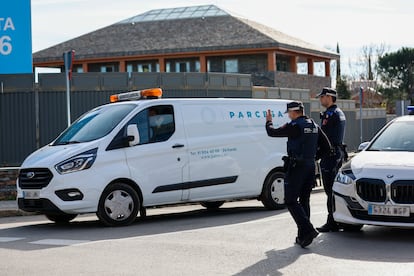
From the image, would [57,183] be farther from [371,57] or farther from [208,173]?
[371,57]

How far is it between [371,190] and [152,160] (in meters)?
3.95

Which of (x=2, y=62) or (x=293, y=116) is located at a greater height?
(x=2, y=62)

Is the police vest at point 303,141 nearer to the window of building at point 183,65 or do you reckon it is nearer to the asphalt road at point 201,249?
the asphalt road at point 201,249

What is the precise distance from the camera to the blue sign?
67.3ft

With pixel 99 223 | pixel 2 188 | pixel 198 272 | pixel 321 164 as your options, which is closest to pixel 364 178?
pixel 321 164

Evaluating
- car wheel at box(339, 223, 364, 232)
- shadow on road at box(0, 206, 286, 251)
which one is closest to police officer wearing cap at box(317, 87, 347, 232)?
car wheel at box(339, 223, 364, 232)

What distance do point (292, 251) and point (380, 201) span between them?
132 centimetres

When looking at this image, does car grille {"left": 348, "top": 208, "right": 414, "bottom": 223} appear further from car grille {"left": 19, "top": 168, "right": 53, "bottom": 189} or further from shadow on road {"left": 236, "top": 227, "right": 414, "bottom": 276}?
car grille {"left": 19, "top": 168, "right": 53, "bottom": 189}

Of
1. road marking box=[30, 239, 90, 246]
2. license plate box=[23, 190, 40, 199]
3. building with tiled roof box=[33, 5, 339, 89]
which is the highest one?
building with tiled roof box=[33, 5, 339, 89]

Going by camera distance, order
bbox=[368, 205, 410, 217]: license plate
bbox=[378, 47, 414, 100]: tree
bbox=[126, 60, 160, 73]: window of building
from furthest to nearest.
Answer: bbox=[378, 47, 414, 100]: tree → bbox=[126, 60, 160, 73]: window of building → bbox=[368, 205, 410, 217]: license plate

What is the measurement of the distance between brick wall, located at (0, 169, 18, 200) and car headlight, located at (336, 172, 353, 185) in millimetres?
9176

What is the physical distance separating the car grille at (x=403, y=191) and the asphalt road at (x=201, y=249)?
54 centimetres

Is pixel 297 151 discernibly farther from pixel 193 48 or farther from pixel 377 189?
pixel 193 48

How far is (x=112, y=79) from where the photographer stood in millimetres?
21750
